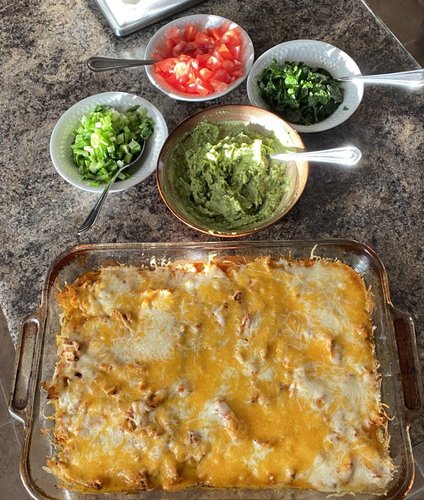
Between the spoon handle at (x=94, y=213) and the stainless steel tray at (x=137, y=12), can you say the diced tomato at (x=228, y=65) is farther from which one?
the spoon handle at (x=94, y=213)

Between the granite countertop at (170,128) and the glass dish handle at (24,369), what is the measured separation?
0.12 metres

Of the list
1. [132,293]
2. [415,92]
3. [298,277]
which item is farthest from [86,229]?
[415,92]

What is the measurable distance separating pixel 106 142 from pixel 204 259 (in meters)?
0.49

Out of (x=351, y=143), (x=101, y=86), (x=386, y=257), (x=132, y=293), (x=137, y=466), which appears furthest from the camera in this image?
(x=101, y=86)

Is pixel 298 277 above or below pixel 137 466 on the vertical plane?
above

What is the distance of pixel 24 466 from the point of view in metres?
1.39

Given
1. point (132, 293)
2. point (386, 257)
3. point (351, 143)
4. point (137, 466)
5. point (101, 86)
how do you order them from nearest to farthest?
point (137, 466)
point (132, 293)
point (386, 257)
point (351, 143)
point (101, 86)

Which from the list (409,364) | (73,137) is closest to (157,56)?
(73,137)

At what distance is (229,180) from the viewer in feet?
5.65

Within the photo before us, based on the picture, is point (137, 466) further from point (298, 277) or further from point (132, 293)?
point (298, 277)

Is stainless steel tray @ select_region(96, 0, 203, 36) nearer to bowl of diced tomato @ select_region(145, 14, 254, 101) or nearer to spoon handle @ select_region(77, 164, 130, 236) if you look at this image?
bowl of diced tomato @ select_region(145, 14, 254, 101)

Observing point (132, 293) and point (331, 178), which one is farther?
point (331, 178)

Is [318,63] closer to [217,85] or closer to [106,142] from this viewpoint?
[217,85]

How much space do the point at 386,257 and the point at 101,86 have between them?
1145 millimetres
